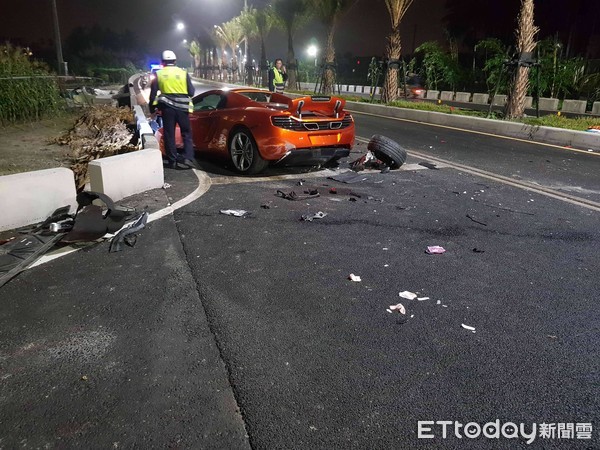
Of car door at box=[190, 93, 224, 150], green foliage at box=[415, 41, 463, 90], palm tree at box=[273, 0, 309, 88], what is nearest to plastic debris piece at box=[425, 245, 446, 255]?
car door at box=[190, 93, 224, 150]

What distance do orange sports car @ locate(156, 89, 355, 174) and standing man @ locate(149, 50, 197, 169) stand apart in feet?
1.17

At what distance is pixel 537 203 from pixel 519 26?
11.4 metres

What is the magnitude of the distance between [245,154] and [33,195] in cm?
329

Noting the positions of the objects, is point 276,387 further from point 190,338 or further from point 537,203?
point 537,203

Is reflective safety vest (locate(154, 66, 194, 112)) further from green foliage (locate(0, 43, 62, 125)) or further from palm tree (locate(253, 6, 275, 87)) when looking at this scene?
palm tree (locate(253, 6, 275, 87))

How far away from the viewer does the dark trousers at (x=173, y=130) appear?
772 cm

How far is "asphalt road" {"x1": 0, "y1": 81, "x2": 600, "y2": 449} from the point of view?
2.22 m

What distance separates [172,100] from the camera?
761 cm

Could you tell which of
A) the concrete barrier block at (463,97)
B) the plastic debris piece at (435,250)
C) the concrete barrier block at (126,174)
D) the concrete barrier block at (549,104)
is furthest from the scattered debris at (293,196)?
the concrete barrier block at (463,97)

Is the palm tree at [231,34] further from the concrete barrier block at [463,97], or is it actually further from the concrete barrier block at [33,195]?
the concrete barrier block at [33,195]

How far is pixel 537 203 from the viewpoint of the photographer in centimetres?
600

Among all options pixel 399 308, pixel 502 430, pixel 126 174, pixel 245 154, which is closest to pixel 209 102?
pixel 245 154

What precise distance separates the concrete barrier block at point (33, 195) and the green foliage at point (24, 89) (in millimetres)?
7693

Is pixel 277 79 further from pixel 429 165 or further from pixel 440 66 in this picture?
pixel 440 66
